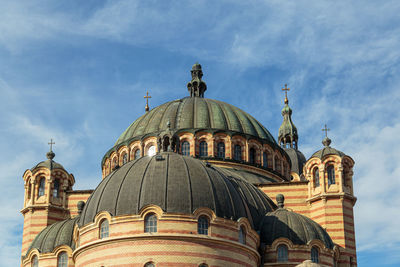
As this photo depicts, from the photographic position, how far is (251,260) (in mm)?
46062

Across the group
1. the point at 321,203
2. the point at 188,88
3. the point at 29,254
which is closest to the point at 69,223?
the point at 29,254

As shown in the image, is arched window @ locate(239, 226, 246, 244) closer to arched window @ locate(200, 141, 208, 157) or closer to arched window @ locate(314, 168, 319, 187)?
arched window @ locate(314, 168, 319, 187)

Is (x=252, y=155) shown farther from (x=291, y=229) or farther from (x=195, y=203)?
(x=195, y=203)

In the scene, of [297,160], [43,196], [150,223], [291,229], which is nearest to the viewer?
[150,223]

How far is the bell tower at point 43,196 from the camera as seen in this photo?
2311 inches

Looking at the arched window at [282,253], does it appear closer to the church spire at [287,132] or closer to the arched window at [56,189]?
the arched window at [56,189]

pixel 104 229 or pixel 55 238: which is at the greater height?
pixel 55 238

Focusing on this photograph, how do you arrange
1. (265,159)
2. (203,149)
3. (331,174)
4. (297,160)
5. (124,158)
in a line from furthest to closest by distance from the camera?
(297,160) → (265,159) → (124,158) → (203,149) → (331,174)

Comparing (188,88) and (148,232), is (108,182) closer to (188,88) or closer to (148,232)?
(148,232)

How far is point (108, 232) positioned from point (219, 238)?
7143mm

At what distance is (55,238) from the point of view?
51.2 metres

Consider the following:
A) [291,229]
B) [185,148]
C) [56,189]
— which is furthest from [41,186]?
[291,229]

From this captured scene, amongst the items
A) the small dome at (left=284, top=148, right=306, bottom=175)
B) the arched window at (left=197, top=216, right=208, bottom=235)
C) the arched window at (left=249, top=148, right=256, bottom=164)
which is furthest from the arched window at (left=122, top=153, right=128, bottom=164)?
the small dome at (left=284, top=148, right=306, bottom=175)

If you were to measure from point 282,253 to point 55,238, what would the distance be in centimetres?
1668
